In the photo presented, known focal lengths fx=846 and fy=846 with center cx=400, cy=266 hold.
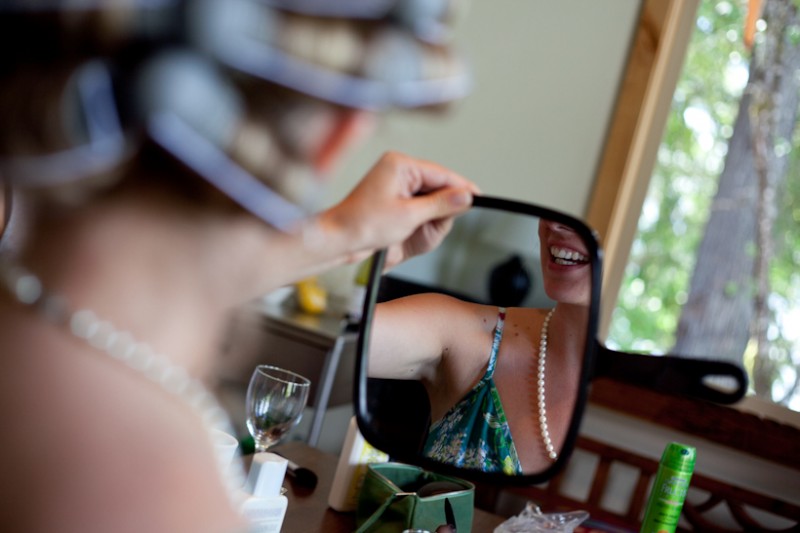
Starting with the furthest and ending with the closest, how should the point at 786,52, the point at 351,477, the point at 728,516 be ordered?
the point at 786,52 → the point at 728,516 → the point at 351,477

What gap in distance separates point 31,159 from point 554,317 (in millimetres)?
506

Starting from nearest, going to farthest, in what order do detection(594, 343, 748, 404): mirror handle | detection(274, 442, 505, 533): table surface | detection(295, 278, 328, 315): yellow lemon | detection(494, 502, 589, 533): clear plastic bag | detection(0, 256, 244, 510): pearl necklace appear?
detection(0, 256, 244, 510): pearl necklace, detection(594, 343, 748, 404): mirror handle, detection(274, 442, 505, 533): table surface, detection(494, 502, 589, 533): clear plastic bag, detection(295, 278, 328, 315): yellow lemon

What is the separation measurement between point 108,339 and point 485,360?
454 mm

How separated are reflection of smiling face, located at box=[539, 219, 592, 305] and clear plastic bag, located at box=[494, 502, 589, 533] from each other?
529mm

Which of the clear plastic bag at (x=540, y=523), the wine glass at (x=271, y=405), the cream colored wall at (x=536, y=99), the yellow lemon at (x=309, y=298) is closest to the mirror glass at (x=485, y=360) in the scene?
the wine glass at (x=271, y=405)

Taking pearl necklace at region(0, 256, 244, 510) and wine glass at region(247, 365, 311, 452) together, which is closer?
pearl necklace at region(0, 256, 244, 510)

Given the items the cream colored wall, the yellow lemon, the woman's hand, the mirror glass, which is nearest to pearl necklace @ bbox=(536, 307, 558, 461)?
the mirror glass

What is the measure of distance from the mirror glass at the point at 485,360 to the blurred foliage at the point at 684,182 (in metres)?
1.79

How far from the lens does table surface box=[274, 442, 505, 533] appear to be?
1068mm

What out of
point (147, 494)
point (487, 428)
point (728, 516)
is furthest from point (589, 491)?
point (147, 494)

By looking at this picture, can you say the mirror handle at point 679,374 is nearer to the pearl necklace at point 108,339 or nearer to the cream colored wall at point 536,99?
the pearl necklace at point 108,339

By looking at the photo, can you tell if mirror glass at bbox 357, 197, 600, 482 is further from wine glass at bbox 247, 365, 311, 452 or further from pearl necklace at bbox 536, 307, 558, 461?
wine glass at bbox 247, 365, 311, 452

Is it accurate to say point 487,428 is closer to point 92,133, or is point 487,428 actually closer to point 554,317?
point 554,317

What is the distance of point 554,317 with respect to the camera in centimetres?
76
